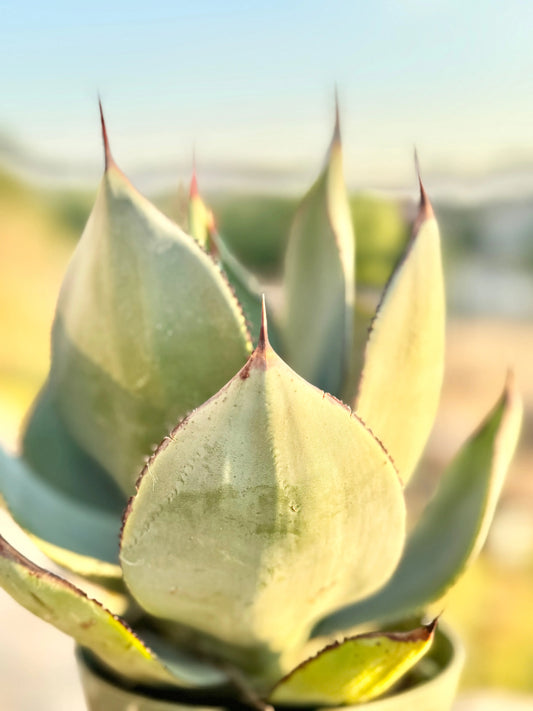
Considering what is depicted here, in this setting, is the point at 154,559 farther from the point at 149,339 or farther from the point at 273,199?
the point at 273,199

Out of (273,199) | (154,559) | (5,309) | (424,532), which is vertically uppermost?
(154,559)

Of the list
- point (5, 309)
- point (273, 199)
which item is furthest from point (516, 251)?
point (5, 309)

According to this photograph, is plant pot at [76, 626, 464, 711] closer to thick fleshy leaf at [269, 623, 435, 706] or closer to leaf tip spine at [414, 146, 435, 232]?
thick fleshy leaf at [269, 623, 435, 706]

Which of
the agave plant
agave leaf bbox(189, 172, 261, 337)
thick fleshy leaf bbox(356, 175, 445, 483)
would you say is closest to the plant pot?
the agave plant

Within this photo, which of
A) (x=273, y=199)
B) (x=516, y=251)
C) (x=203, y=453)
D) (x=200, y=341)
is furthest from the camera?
(x=516, y=251)

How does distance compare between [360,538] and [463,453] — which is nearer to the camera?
[360,538]

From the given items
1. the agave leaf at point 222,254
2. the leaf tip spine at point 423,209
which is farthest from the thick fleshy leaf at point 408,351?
the agave leaf at point 222,254

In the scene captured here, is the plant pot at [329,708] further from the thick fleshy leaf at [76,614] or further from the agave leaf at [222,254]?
the agave leaf at [222,254]

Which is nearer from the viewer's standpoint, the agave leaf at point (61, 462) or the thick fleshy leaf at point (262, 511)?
the thick fleshy leaf at point (262, 511)
